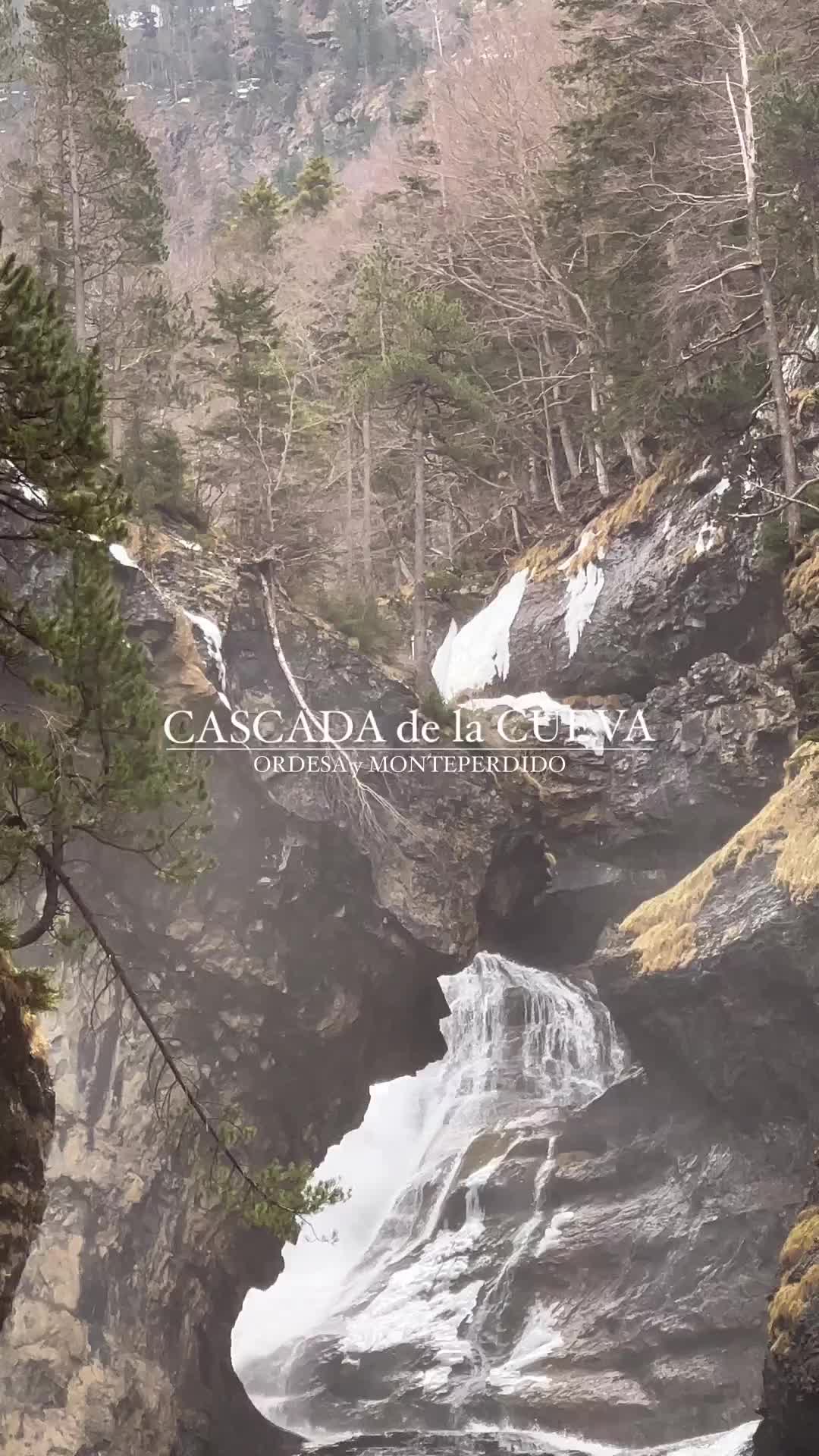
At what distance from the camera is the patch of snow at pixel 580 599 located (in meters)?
17.9

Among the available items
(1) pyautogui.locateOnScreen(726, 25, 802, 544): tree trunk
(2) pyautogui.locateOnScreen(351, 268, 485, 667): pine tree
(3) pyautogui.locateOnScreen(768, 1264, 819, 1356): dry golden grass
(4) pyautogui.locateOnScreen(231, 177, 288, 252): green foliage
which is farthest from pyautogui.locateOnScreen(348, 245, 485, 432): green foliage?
(3) pyautogui.locateOnScreen(768, 1264, 819, 1356): dry golden grass

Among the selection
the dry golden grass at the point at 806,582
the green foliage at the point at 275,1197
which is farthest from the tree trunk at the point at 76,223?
the green foliage at the point at 275,1197

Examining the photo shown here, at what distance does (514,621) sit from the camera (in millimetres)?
19062

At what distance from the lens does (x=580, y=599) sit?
59.6 ft

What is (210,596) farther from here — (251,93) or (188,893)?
(251,93)

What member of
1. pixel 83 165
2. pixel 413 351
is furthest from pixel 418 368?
pixel 83 165

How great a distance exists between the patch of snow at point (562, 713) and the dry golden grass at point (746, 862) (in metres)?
2.49

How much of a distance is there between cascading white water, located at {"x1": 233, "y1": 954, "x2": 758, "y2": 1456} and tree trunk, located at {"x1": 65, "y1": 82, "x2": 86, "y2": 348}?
37.4 ft

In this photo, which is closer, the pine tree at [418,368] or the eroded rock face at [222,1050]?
the eroded rock face at [222,1050]

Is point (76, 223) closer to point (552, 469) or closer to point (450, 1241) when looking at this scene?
point (552, 469)

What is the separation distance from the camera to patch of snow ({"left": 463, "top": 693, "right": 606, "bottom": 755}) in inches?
675

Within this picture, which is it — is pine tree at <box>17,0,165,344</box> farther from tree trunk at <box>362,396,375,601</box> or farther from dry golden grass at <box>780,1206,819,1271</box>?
dry golden grass at <box>780,1206,819,1271</box>

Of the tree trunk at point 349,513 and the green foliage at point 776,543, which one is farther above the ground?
the tree trunk at point 349,513

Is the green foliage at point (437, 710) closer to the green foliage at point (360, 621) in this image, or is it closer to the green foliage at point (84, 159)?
the green foliage at point (360, 621)
